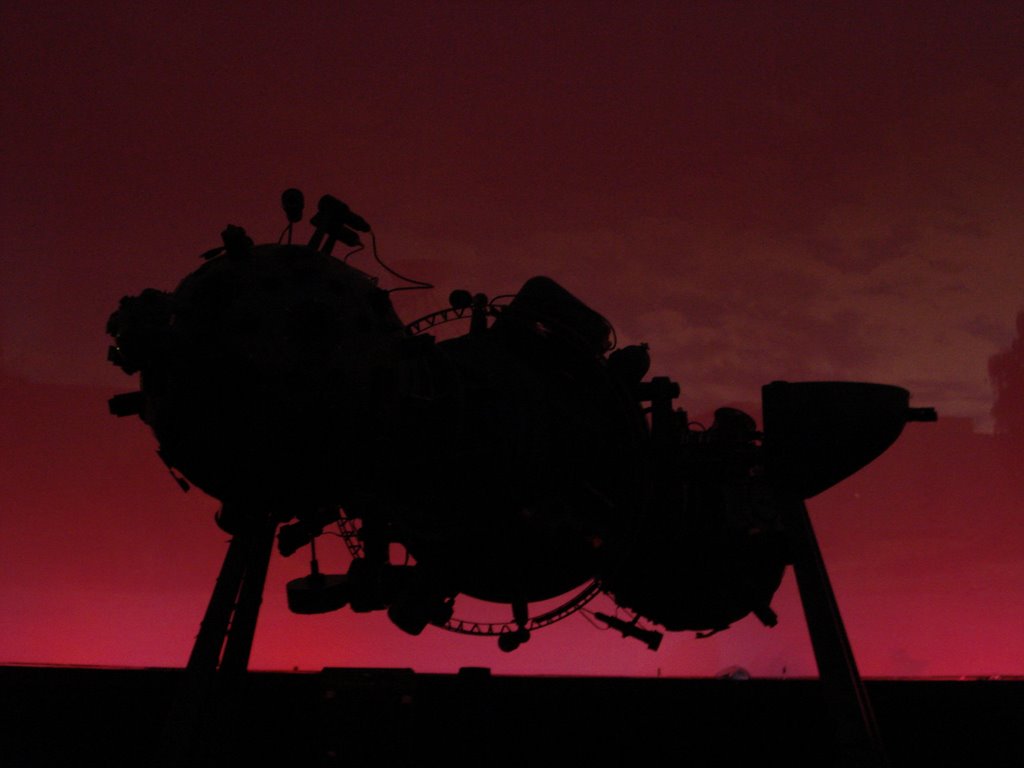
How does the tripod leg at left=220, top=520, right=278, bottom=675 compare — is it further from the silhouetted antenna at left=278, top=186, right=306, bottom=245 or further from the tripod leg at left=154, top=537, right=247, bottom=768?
the silhouetted antenna at left=278, top=186, right=306, bottom=245

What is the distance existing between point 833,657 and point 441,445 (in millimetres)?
4867

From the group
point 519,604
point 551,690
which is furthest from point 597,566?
point 551,690

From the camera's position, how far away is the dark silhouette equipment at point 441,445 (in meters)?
6.13

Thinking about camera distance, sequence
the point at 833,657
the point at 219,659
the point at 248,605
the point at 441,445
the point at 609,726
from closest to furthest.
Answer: the point at 441,445
the point at 833,657
the point at 219,659
the point at 248,605
the point at 609,726

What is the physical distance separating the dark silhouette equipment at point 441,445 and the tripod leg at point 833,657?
22mm

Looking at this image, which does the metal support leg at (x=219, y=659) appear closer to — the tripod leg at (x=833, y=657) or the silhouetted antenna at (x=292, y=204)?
the silhouetted antenna at (x=292, y=204)

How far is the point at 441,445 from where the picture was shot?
7.24 m

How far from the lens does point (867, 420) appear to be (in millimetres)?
9242

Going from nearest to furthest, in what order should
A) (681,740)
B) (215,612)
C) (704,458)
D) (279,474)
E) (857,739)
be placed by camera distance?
(279,474) → (857,739) → (215,612) → (681,740) → (704,458)

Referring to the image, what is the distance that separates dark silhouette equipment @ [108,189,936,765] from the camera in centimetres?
613

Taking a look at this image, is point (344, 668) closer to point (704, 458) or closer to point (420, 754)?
point (420, 754)

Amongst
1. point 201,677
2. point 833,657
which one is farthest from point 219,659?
point 833,657

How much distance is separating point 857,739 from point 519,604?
3.94 metres

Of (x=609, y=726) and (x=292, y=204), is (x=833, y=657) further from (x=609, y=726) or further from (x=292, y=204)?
(x=292, y=204)
